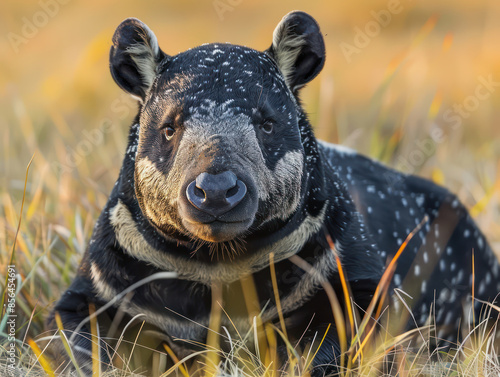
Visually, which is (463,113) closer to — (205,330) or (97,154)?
(97,154)

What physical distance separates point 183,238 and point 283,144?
0.80 metres

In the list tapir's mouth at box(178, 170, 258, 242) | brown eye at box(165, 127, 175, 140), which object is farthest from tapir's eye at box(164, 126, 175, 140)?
tapir's mouth at box(178, 170, 258, 242)

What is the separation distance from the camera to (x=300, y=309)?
4352mm

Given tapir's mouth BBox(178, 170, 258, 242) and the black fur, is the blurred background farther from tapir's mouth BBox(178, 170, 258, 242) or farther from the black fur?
tapir's mouth BBox(178, 170, 258, 242)

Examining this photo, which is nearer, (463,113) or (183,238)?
(183,238)

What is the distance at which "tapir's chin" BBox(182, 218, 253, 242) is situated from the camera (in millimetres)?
3693

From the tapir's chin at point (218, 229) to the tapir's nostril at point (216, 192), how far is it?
0.09m

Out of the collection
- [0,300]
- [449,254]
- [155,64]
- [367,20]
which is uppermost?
[367,20]

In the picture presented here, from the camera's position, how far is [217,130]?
391cm

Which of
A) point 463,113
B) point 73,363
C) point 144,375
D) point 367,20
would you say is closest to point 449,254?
point 144,375

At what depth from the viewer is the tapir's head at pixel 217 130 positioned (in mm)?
3684
